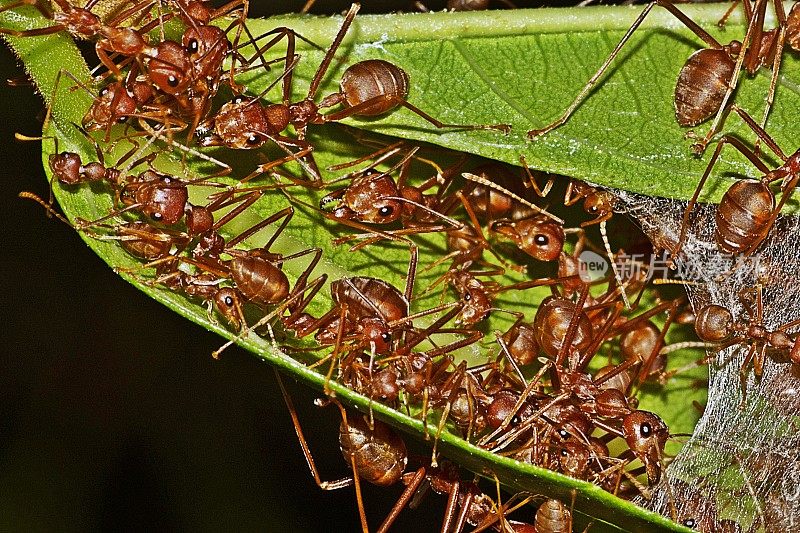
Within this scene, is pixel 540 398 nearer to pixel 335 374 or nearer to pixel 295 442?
pixel 335 374

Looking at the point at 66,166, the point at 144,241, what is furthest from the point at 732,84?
the point at 66,166

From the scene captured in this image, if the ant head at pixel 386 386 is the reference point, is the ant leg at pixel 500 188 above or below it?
above

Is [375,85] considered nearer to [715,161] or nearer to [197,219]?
[197,219]

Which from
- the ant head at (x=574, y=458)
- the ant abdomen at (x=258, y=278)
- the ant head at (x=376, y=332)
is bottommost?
the ant head at (x=574, y=458)

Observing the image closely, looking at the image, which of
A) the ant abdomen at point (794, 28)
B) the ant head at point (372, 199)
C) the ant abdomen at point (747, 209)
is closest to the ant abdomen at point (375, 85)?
the ant head at point (372, 199)

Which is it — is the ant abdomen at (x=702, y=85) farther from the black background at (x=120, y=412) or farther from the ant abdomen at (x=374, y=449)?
the black background at (x=120, y=412)

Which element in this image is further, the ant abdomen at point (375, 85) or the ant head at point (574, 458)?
the ant head at point (574, 458)

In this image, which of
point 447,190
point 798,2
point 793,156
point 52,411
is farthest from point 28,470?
point 798,2
